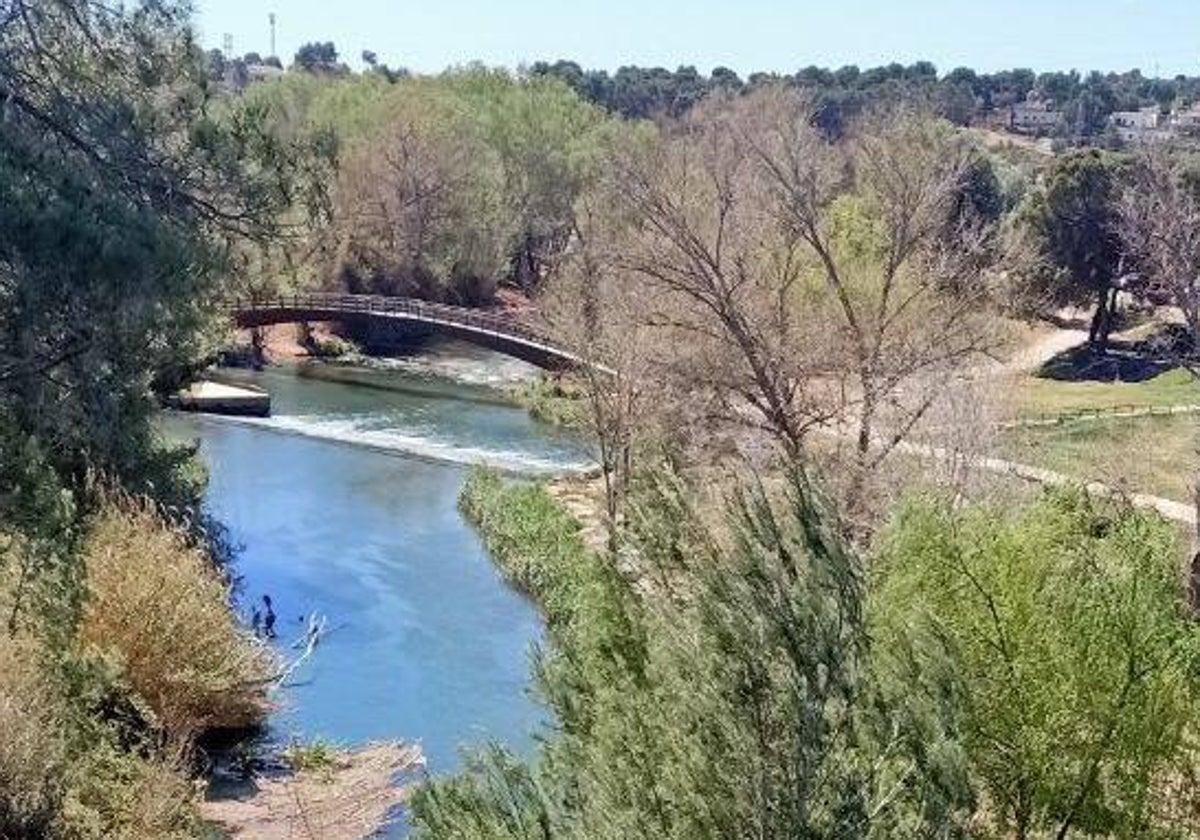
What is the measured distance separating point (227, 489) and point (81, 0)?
2216cm

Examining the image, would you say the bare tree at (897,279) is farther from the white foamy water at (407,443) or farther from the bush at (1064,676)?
the bush at (1064,676)

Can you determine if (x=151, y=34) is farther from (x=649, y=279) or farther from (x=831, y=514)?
(x=649, y=279)

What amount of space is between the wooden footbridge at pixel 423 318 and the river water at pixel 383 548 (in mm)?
1977

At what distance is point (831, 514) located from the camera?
23.5ft

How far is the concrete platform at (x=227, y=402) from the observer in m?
38.6

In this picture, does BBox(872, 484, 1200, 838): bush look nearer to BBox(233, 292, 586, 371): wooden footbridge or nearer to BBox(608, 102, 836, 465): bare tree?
BBox(608, 102, 836, 465): bare tree

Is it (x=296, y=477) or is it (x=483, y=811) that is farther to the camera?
(x=296, y=477)

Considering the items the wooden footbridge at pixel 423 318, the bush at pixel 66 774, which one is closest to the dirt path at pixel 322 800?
the bush at pixel 66 774

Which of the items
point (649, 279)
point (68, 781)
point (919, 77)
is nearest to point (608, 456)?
point (649, 279)

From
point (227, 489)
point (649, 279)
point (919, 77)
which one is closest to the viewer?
point (649, 279)

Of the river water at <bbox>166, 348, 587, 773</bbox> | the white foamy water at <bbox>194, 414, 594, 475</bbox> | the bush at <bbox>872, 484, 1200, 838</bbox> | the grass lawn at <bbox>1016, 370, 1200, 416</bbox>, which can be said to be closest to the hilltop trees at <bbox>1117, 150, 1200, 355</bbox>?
the bush at <bbox>872, 484, 1200, 838</bbox>

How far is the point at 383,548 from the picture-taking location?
28672mm

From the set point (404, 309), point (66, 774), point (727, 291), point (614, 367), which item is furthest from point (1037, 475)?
point (404, 309)

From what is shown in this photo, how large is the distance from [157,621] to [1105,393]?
1243 inches
